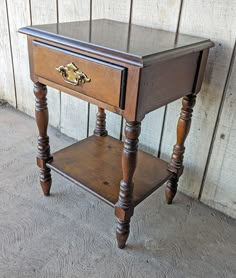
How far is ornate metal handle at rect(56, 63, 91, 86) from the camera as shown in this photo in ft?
3.14

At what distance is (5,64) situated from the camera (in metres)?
2.05

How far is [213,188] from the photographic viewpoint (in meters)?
1.38

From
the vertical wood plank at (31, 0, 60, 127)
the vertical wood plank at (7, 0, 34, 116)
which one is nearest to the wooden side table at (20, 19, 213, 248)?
the vertical wood plank at (31, 0, 60, 127)

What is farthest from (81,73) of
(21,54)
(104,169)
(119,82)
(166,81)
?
(21,54)

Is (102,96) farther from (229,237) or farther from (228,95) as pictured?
(229,237)

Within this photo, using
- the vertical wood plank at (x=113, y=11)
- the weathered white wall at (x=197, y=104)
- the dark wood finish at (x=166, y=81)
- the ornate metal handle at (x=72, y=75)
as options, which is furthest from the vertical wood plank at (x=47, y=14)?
the dark wood finish at (x=166, y=81)

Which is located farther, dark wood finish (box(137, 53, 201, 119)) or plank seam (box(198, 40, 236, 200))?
plank seam (box(198, 40, 236, 200))

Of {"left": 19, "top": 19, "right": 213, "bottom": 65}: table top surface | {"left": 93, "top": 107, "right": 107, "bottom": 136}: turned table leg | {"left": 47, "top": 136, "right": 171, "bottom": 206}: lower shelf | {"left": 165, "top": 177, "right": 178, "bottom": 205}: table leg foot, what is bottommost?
{"left": 165, "top": 177, "right": 178, "bottom": 205}: table leg foot

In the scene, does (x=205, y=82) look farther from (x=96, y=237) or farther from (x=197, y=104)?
(x=96, y=237)

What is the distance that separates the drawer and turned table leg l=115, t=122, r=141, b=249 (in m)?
0.09

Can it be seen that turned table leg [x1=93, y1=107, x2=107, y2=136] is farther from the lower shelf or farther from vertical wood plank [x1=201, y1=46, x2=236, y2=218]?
vertical wood plank [x1=201, y1=46, x2=236, y2=218]

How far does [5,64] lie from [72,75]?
1.25 metres

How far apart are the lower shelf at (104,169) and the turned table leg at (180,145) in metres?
0.04

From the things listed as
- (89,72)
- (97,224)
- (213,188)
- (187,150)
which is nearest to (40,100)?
(89,72)
